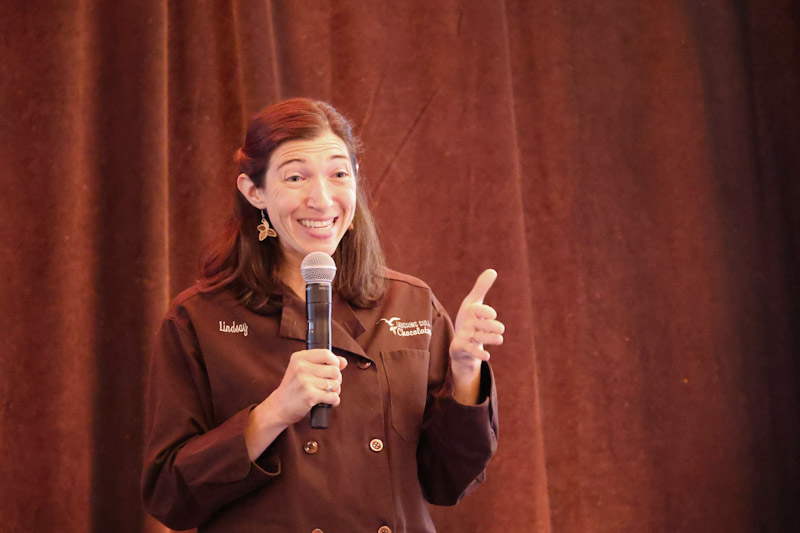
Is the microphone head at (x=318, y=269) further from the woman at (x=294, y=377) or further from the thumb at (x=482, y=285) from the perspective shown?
the thumb at (x=482, y=285)

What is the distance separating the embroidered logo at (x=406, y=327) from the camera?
6.33 feet

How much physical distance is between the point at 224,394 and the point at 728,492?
1.93 m

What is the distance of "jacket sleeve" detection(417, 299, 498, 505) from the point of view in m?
1.79

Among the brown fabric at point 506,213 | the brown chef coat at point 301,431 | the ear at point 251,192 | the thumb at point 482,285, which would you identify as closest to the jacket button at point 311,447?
the brown chef coat at point 301,431

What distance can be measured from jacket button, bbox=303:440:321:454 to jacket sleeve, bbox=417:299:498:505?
0.82ft

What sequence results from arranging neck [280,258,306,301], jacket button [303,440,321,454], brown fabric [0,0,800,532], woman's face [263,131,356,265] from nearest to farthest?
jacket button [303,440,321,454]
woman's face [263,131,356,265]
neck [280,258,306,301]
brown fabric [0,0,800,532]

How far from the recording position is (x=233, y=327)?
73.3 inches

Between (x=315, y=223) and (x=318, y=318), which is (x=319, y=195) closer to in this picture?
(x=315, y=223)

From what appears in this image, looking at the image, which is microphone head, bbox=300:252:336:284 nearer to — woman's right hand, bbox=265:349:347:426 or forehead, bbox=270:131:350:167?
woman's right hand, bbox=265:349:347:426

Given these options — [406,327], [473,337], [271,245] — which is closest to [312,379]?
[473,337]

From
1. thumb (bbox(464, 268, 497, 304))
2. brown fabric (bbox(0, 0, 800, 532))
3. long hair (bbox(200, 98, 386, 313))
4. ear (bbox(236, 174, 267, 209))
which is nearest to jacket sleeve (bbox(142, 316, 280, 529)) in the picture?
long hair (bbox(200, 98, 386, 313))

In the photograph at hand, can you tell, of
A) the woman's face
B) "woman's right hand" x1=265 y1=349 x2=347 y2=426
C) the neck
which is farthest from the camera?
the neck

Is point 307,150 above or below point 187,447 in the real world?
above

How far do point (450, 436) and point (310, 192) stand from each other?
585mm
